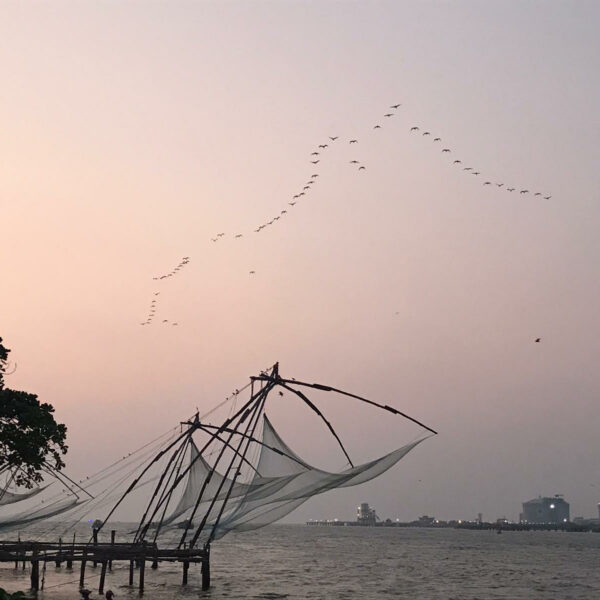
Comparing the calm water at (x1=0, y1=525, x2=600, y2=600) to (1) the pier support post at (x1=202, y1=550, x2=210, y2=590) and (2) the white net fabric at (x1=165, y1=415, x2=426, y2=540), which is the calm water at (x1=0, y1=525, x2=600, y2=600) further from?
(2) the white net fabric at (x1=165, y1=415, x2=426, y2=540)

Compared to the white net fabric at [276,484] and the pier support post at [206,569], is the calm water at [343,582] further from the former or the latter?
the white net fabric at [276,484]

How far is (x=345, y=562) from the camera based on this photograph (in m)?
73.4

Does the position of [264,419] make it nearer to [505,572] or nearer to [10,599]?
[10,599]

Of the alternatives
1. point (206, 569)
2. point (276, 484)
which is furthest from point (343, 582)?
point (276, 484)

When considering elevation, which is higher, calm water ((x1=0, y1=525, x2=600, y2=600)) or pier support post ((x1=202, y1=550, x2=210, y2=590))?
pier support post ((x1=202, y1=550, x2=210, y2=590))

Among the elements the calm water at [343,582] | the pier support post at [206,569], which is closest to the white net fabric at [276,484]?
the pier support post at [206,569]

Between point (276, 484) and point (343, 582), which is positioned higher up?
point (276, 484)

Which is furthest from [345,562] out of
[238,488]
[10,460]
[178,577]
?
[10,460]

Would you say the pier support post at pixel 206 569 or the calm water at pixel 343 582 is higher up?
the pier support post at pixel 206 569

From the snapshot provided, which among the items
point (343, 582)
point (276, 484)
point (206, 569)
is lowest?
point (343, 582)

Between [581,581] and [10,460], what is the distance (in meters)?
39.6

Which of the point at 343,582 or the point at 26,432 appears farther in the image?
the point at 343,582

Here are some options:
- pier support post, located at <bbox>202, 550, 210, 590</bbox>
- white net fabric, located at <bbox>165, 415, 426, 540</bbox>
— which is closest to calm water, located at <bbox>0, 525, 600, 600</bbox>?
pier support post, located at <bbox>202, 550, 210, 590</bbox>

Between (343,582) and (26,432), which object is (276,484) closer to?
(26,432)
